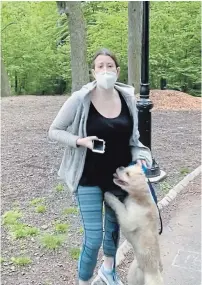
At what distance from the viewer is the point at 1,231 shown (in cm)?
458

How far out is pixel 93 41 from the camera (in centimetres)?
1881

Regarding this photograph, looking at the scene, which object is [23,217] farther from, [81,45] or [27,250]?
[81,45]

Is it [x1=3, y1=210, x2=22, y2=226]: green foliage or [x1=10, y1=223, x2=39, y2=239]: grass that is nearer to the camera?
[x1=10, y1=223, x2=39, y2=239]: grass

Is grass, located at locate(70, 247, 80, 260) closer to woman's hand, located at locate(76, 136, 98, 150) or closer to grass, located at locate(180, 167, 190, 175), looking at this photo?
woman's hand, located at locate(76, 136, 98, 150)

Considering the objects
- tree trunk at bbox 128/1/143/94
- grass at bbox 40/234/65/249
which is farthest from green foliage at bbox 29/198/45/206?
tree trunk at bbox 128/1/143/94

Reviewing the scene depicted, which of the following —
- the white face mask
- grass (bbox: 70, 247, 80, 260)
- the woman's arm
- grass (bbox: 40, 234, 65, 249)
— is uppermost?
the white face mask

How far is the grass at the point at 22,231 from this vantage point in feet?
14.6

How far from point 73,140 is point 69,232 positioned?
6.12 ft

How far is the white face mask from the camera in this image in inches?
118

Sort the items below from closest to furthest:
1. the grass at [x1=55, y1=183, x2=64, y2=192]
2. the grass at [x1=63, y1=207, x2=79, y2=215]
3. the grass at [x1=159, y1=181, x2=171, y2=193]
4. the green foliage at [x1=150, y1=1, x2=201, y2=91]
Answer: the grass at [x1=63, y1=207, x2=79, y2=215] < the grass at [x1=55, y1=183, x2=64, y2=192] < the grass at [x1=159, y1=181, x2=171, y2=193] < the green foliage at [x1=150, y1=1, x2=201, y2=91]

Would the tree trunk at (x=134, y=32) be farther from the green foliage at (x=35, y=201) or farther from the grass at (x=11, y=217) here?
the grass at (x=11, y=217)

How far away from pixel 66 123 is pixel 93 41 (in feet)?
53.5

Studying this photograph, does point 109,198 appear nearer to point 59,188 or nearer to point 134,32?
point 59,188

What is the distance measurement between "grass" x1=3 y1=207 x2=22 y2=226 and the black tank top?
1944 mm
